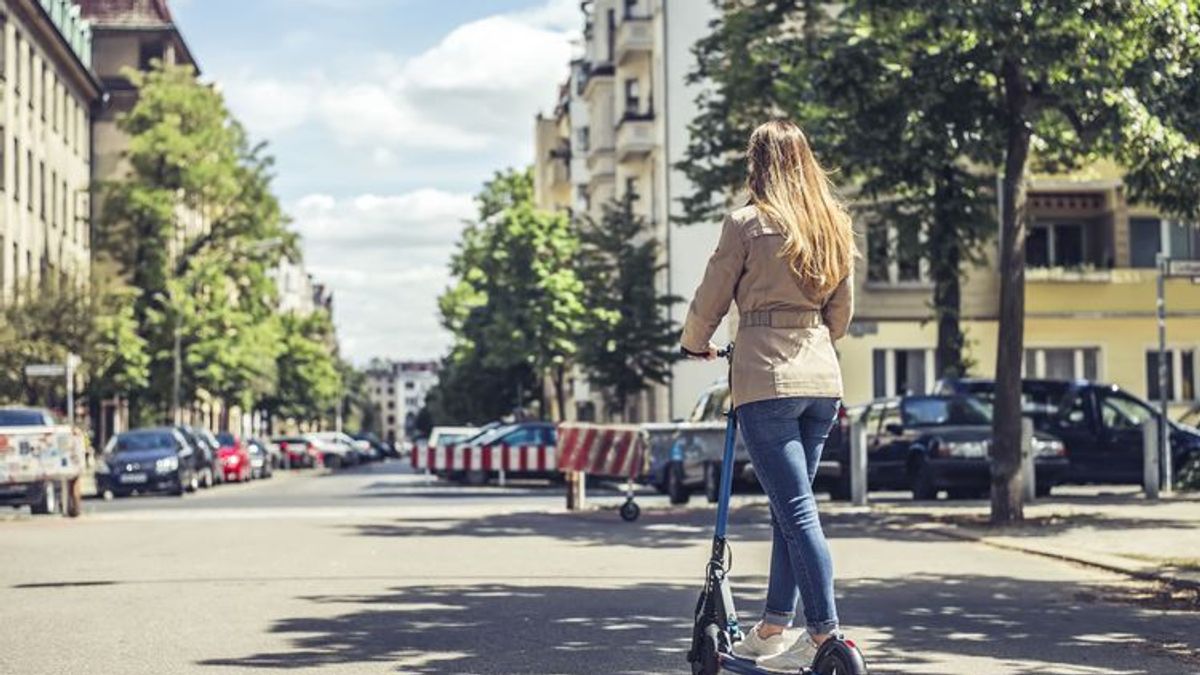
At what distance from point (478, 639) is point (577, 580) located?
3.63 metres

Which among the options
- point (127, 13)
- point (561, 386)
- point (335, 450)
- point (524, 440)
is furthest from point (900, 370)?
point (127, 13)

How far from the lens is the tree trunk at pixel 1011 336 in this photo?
1912 cm

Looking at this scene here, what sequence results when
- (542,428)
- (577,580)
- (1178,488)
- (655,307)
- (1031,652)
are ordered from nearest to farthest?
(1031,652) → (577,580) → (1178,488) → (542,428) → (655,307)

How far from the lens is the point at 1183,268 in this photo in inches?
936

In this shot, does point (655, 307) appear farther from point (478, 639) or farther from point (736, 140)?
point (478, 639)

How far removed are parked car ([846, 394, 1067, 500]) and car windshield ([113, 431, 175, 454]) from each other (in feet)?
55.8

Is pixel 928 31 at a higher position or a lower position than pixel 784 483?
higher

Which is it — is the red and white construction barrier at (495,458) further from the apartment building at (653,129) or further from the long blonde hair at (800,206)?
the long blonde hair at (800,206)

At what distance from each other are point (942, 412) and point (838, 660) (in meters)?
22.1

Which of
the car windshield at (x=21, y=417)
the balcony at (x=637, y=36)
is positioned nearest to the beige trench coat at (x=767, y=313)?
the car windshield at (x=21, y=417)

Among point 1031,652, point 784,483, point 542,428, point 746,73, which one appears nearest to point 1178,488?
point 746,73

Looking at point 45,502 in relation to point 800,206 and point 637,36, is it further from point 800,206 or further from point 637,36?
point 637,36

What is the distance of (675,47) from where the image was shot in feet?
191

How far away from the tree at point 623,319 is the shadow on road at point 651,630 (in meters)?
33.3
